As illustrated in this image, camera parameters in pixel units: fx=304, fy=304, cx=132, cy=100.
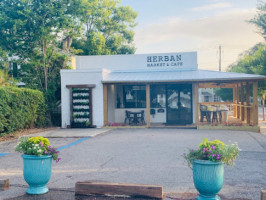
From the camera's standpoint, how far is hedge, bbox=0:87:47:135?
41.5 feet

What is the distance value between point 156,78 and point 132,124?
2.84m

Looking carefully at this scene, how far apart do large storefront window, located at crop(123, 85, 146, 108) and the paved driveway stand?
6050 millimetres

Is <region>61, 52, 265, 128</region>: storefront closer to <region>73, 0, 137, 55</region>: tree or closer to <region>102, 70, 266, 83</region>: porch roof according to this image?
<region>102, 70, 266, 83</region>: porch roof

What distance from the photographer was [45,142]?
558 cm

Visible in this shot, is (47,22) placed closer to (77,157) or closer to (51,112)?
(51,112)

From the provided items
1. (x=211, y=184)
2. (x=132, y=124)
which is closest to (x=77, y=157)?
(x=211, y=184)

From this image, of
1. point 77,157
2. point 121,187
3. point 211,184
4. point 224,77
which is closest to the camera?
point 211,184

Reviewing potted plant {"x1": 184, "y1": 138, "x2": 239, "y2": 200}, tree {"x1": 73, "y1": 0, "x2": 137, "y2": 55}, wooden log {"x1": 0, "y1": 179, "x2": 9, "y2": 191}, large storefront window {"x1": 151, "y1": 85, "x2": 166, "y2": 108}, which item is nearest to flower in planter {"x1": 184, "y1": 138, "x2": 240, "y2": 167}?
Answer: potted plant {"x1": 184, "y1": 138, "x2": 239, "y2": 200}

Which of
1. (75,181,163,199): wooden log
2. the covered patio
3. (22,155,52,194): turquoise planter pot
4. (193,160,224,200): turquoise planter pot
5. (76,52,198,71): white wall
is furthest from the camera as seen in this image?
(76,52,198,71): white wall

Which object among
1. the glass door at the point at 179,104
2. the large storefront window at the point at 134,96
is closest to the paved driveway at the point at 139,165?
the glass door at the point at 179,104

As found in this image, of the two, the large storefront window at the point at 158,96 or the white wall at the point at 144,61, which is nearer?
the large storefront window at the point at 158,96

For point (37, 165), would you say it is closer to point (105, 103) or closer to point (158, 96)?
point (105, 103)

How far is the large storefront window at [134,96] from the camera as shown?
18.0 metres

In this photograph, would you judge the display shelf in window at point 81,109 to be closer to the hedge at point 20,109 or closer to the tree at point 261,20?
the hedge at point 20,109
